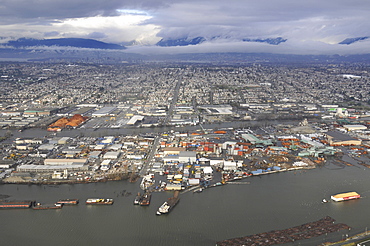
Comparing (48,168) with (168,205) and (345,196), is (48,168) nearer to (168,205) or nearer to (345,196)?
(168,205)

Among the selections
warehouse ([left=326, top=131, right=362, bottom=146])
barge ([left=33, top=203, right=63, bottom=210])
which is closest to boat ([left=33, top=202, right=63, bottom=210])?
barge ([left=33, top=203, right=63, bottom=210])

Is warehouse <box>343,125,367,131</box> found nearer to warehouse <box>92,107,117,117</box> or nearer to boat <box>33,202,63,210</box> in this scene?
warehouse <box>92,107,117,117</box>

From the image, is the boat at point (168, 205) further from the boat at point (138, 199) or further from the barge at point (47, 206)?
the barge at point (47, 206)

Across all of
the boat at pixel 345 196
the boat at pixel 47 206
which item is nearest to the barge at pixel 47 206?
the boat at pixel 47 206

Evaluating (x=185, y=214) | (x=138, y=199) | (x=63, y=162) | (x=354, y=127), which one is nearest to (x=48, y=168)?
(x=63, y=162)

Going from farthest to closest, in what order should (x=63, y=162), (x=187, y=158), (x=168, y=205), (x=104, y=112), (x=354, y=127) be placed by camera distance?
(x=104, y=112)
(x=354, y=127)
(x=187, y=158)
(x=63, y=162)
(x=168, y=205)

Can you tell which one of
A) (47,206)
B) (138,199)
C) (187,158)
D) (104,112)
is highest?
(104,112)

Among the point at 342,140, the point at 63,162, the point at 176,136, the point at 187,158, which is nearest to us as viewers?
the point at 63,162

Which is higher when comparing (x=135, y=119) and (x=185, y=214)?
(x=135, y=119)
